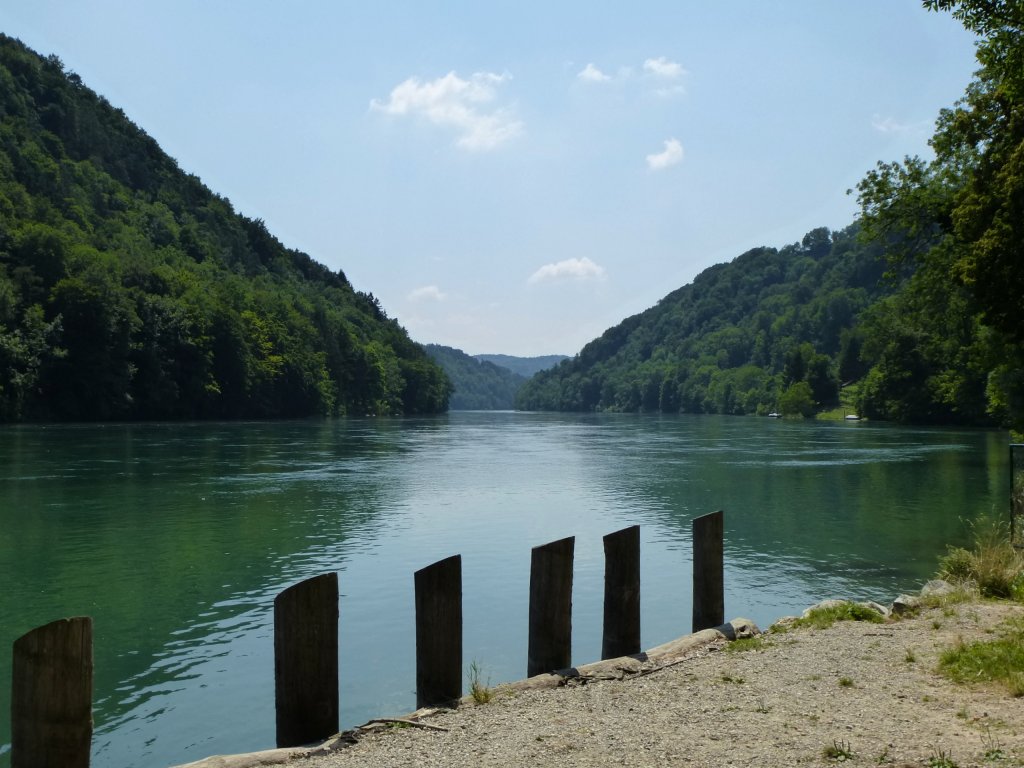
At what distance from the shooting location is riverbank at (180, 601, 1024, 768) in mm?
6230

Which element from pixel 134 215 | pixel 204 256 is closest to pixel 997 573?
Answer: pixel 134 215

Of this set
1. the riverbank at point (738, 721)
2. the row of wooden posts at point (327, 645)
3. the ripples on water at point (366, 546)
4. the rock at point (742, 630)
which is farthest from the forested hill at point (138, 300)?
the riverbank at point (738, 721)

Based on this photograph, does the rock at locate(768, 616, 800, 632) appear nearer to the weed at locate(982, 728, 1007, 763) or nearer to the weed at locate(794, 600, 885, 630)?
the weed at locate(794, 600, 885, 630)

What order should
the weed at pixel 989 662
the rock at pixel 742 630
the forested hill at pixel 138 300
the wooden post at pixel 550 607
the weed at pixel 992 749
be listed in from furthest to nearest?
the forested hill at pixel 138 300
the rock at pixel 742 630
the wooden post at pixel 550 607
the weed at pixel 989 662
the weed at pixel 992 749

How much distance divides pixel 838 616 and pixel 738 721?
15.7ft

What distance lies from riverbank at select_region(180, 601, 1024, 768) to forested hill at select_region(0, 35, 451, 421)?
76.2m

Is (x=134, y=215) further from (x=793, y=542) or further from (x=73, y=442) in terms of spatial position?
(x=793, y=542)

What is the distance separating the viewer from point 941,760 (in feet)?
18.9

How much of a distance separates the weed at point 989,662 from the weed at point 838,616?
200cm

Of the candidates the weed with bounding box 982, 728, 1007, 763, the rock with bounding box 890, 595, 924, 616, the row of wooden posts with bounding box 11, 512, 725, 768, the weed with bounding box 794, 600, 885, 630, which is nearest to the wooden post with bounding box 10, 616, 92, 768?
the row of wooden posts with bounding box 11, 512, 725, 768

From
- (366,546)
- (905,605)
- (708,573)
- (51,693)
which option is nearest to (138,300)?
(366,546)

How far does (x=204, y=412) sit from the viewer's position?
104m

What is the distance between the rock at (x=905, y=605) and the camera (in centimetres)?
1129

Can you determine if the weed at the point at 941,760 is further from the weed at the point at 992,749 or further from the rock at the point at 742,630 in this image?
the rock at the point at 742,630
